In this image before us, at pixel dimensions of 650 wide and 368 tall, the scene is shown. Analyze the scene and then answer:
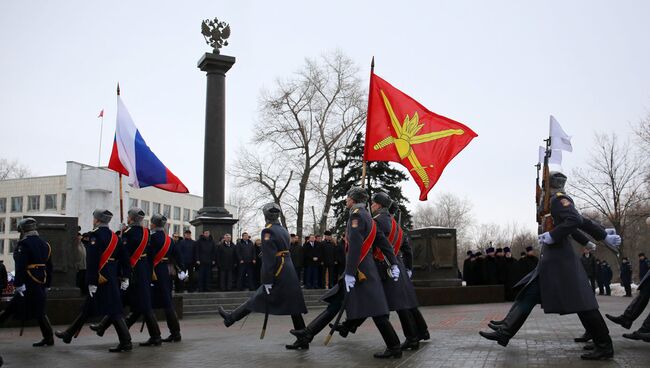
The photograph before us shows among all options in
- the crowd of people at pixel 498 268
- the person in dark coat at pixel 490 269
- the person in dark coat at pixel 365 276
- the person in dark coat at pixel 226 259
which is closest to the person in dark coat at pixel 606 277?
the crowd of people at pixel 498 268

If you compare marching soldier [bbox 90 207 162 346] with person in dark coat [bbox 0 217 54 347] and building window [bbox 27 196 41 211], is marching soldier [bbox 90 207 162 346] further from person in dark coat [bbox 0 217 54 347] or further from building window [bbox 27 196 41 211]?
building window [bbox 27 196 41 211]

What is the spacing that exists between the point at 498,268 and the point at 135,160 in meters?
12.9

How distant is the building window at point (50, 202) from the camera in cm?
7731

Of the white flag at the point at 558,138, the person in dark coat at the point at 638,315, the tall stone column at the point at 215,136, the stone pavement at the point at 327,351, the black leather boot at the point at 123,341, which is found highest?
the tall stone column at the point at 215,136

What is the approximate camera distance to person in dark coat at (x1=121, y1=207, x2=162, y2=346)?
10.9 meters

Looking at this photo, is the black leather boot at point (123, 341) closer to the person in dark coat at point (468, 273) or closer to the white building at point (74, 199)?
the person in dark coat at point (468, 273)

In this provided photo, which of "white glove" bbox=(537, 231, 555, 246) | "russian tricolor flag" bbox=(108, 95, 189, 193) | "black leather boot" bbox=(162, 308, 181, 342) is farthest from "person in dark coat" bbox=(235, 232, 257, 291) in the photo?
"white glove" bbox=(537, 231, 555, 246)

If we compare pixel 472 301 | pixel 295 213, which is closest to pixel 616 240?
pixel 472 301

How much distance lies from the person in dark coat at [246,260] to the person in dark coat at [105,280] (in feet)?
35.7

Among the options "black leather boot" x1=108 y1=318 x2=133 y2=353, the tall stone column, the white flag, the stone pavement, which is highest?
the tall stone column

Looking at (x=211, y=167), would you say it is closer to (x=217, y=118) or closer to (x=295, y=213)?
(x=217, y=118)

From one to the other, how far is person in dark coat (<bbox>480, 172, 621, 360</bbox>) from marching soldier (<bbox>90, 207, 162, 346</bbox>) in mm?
4856

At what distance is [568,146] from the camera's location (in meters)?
13.4

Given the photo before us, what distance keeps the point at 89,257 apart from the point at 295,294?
2.96 metres
